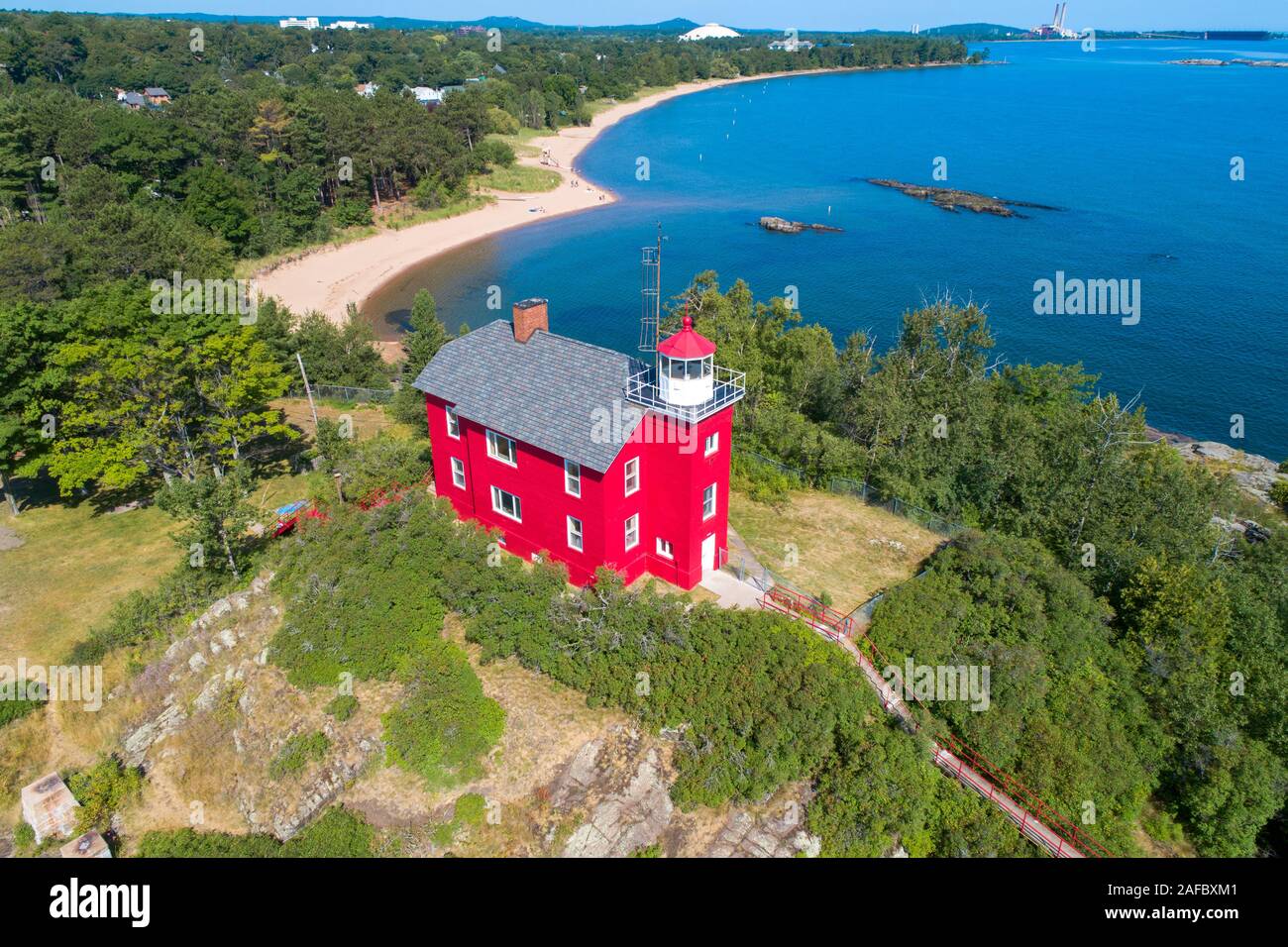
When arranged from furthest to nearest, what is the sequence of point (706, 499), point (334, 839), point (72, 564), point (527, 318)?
point (72, 564) < point (527, 318) < point (706, 499) < point (334, 839)

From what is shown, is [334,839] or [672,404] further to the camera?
[672,404]

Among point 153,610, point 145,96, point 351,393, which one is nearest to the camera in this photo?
point 153,610

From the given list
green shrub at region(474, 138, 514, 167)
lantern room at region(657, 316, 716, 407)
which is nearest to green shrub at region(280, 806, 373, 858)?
lantern room at region(657, 316, 716, 407)

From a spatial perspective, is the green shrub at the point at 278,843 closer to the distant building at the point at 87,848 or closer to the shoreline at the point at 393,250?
the distant building at the point at 87,848

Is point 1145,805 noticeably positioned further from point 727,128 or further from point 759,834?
point 727,128

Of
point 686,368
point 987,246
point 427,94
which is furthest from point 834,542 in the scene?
point 427,94

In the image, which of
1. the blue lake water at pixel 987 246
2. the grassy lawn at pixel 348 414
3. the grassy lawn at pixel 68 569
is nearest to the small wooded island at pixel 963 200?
the blue lake water at pixel 987 246

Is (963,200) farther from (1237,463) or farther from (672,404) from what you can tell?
(672,404)
